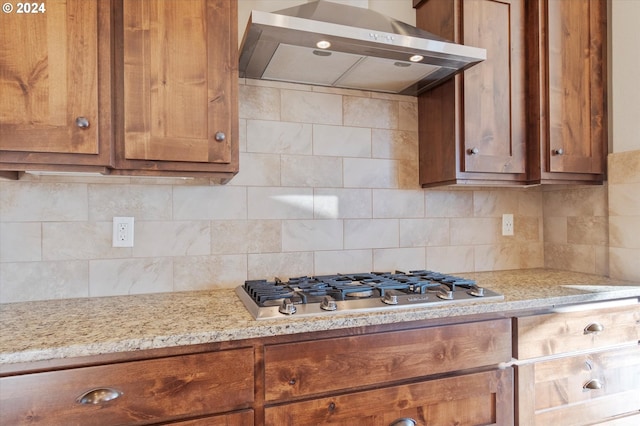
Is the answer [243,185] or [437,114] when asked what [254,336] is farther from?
[437,114]

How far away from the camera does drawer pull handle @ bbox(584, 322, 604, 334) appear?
60.6 inches

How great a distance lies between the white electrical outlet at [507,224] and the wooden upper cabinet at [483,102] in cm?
38

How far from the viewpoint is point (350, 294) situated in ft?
4.48

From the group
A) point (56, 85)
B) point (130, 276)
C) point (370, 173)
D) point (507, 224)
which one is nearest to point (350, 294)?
point (370, 173)

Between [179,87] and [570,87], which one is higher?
[570,87]

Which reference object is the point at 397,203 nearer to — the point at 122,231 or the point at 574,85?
the point at 574,85

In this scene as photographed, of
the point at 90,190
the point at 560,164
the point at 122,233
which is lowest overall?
the point at 122,233

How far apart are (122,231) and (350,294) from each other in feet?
3.15

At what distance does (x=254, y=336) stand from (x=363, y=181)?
1.06 metres

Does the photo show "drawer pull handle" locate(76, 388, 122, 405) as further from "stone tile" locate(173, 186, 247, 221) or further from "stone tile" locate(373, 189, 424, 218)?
"stone tile" locate(373, 189, 424, 218)

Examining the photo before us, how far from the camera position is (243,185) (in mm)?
1734

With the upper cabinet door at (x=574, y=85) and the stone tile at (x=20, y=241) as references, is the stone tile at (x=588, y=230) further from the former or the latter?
the stone tile at (x=20, y=241)

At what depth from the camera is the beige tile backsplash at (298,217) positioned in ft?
4.91

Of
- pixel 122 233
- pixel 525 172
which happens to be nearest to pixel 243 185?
pixel 122 233
